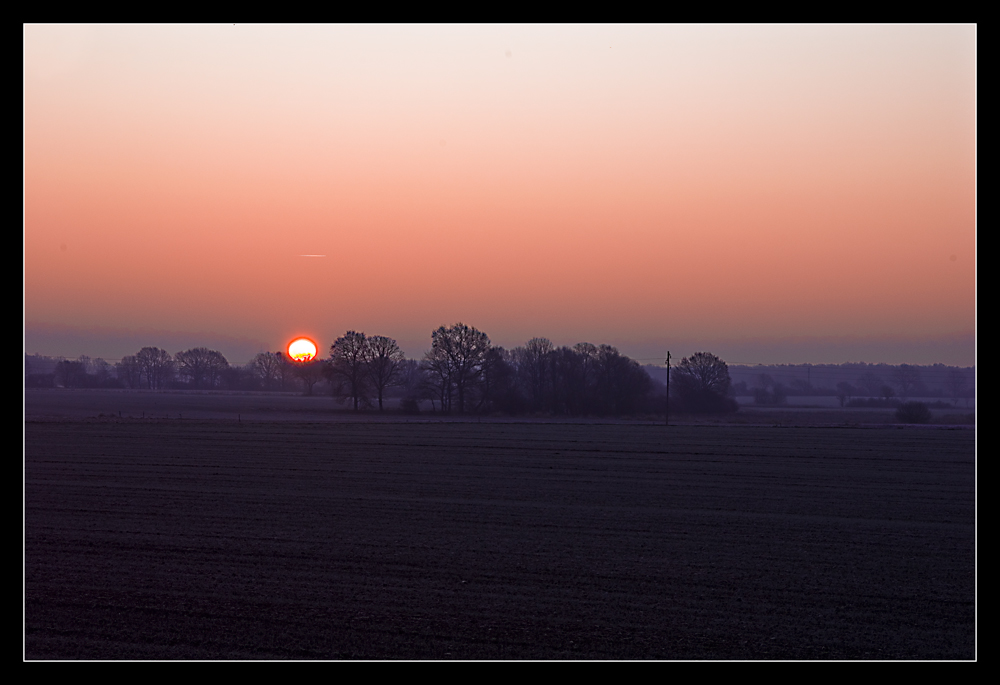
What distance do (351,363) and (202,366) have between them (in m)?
60.4

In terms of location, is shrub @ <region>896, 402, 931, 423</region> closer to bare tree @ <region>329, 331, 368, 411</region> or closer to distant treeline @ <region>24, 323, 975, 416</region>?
distant treeline @ <region>24, 323, 975, 416</region>

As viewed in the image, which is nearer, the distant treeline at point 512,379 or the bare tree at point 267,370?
the distant treeline at point 512,379

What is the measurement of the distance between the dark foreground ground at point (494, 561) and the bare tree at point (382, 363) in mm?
50724

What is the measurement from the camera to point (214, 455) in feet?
96.2

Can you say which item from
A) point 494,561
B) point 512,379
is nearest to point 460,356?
point 512,379

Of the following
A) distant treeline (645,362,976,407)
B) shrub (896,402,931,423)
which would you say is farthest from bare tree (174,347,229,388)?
shrub (896,402,931,423)

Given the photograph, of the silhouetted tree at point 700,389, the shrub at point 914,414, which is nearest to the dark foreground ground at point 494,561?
the shrub at point 914,414

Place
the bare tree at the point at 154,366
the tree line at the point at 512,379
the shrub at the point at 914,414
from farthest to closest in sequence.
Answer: the bare tree at the point at 154,366 < the tree line at the point at 512,379 < the shrub at the point at 914,414

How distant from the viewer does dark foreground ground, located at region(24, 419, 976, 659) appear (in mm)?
8578

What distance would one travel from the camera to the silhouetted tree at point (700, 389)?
73.8m

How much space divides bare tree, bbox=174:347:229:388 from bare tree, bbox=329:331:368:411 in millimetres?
58151

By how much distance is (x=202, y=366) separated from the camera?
127812 millimetres

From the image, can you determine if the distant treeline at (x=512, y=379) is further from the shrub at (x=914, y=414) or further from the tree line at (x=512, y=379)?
the shrub at (x=914, y=414)

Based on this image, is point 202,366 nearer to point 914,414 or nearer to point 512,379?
point 512,379
